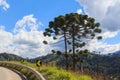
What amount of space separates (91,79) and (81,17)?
1819 inches

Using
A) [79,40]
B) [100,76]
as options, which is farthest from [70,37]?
[100,76]

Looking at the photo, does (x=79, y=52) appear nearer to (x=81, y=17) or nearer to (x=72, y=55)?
(x=72, y=55)

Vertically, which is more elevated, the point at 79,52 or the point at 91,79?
the point at 79,52

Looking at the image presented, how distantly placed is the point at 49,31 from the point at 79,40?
5833 mm

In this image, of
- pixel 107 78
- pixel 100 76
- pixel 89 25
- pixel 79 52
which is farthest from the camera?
pixel 79 52

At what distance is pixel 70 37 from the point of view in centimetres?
6412

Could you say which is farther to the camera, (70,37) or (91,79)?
(70,37)

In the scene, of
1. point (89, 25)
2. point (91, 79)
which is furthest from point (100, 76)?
point (89, 25)

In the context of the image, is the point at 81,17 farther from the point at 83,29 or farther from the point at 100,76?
the point at 100,76

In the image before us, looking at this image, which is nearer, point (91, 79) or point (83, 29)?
point (91, 79)

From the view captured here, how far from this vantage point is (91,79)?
17.0 metres

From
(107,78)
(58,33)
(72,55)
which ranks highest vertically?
(58,33)

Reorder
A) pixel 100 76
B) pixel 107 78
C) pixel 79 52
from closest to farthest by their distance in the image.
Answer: pixel 107 78
pixel 100 76
pixel 79 52

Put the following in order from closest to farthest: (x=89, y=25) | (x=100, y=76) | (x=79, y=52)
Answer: (x=100, y=76), (x=89, y=25), (x=79, y=52)
